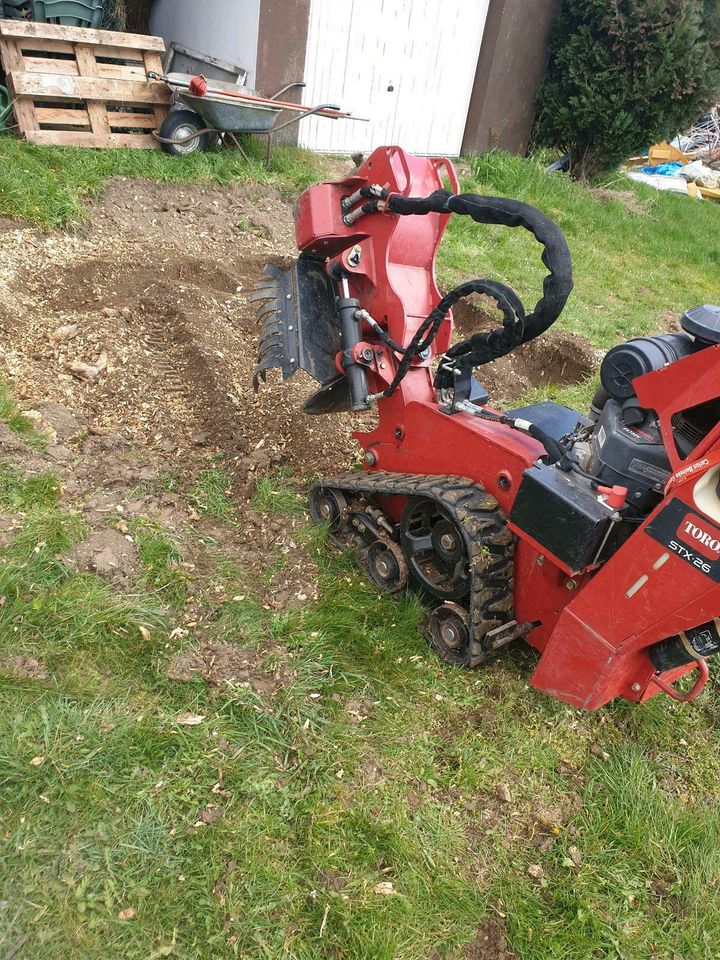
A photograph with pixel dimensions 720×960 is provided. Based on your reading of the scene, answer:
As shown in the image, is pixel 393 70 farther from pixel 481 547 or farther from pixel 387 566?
pixel 481 547

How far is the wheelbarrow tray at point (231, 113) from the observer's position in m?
6.44

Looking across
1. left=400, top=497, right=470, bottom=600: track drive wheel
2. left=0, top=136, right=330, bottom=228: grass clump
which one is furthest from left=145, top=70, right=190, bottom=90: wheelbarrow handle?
left=400, top=497, right=470, bottom=600: track drive wheel

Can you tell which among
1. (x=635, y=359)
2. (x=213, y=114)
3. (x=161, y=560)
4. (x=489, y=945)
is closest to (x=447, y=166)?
(x=635, y=359)

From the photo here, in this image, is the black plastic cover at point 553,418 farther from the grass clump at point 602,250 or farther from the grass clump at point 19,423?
the grass clump at point 602,250

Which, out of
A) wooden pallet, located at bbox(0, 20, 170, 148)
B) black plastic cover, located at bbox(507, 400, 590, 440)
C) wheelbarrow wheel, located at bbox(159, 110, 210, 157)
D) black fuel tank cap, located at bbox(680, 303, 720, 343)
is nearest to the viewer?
black fuel tank cap, located at bbox(680, 303, 720, 343)

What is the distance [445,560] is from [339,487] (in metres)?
0.68

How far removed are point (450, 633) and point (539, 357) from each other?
3835 millimetres

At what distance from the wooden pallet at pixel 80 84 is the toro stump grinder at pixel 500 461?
13.2ft

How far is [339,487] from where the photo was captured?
141 inches

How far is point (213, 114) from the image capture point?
6.60m

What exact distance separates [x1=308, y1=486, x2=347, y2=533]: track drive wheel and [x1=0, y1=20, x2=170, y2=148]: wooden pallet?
4.61m

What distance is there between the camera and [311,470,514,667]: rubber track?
2869 mm

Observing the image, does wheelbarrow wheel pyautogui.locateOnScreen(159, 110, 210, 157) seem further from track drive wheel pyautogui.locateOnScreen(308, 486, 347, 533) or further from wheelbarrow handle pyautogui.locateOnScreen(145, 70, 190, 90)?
track drive wheel pyautogui.locateOnScreen(308, 486, 347, 533)

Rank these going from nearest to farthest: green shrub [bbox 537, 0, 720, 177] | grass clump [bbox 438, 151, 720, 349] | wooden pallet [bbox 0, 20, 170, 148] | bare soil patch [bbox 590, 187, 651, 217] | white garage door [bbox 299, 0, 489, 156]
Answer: wooden pallet [bbox 0, 20, 170, 148] → grass clump [bbox 438, 151, 720, 349] → white garage door [bbox 299, 0, 489, 156] → green shrub [bbox 537, 0, 720, 177] → bare soil patch [bbox 590, 187, 651, 217]
